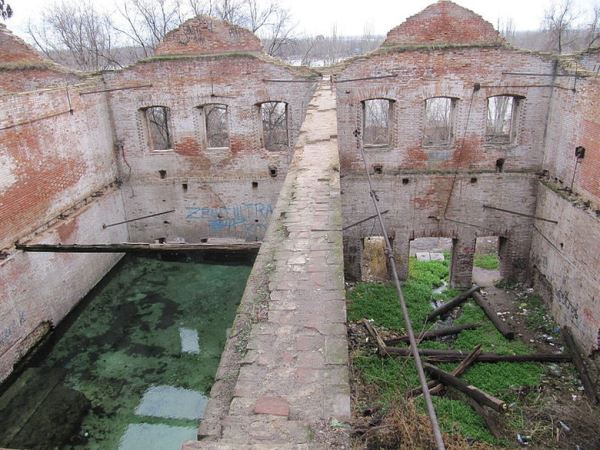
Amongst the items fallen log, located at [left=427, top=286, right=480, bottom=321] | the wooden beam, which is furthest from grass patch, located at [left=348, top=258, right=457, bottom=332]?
the wooden beam

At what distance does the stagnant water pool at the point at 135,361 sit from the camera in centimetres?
796

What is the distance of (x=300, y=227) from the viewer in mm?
5773

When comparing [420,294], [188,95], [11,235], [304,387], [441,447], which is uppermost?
[188,95]

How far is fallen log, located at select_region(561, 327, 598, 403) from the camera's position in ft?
27.9

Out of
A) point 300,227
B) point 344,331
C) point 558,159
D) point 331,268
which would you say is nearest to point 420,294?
point 558,159

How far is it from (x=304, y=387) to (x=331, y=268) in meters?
1.71

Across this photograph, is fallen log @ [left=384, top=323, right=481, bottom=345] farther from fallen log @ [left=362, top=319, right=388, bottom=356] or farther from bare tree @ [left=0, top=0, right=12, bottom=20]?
bare tree @ [left=0, top=0, right=12, bottom=20]

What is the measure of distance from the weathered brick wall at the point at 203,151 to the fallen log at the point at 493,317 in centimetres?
622

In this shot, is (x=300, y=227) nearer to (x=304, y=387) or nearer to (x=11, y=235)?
(x=304, y=387)

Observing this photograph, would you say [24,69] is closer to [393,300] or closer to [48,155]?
[48,155]

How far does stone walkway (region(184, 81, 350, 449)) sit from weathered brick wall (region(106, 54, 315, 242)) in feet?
23.6

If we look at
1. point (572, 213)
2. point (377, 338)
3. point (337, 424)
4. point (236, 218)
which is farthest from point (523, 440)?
point (236, 218)

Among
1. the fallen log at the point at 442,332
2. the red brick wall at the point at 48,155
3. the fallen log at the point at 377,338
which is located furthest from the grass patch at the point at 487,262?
the red brick wall at the point at 48,155

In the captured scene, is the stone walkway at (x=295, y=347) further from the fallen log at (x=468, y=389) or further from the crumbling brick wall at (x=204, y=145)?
the crumbling brick wall at (x=204, y=145)
